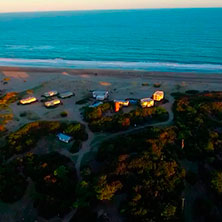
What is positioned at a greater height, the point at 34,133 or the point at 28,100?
the point at 34,133

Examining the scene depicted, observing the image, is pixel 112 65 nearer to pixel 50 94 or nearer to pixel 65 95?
pixel 65 95

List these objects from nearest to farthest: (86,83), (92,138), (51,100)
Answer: (92,138), (51,100), (86,83)

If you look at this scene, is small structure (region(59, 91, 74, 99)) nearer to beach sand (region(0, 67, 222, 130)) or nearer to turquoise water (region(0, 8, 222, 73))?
beach sand (region(0, 67, 222, 130))

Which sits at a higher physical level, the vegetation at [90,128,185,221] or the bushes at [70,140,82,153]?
the vegetation at [90,128,185,221]

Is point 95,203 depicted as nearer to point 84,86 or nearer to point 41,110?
point 41,110

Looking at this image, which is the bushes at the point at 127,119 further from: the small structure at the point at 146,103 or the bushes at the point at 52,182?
the bushes at the point at 52,182

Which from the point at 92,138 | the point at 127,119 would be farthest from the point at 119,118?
the point at 92,138

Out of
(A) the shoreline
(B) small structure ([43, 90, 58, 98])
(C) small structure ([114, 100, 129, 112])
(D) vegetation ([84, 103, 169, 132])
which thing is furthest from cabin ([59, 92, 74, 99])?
(A) the shoreline
